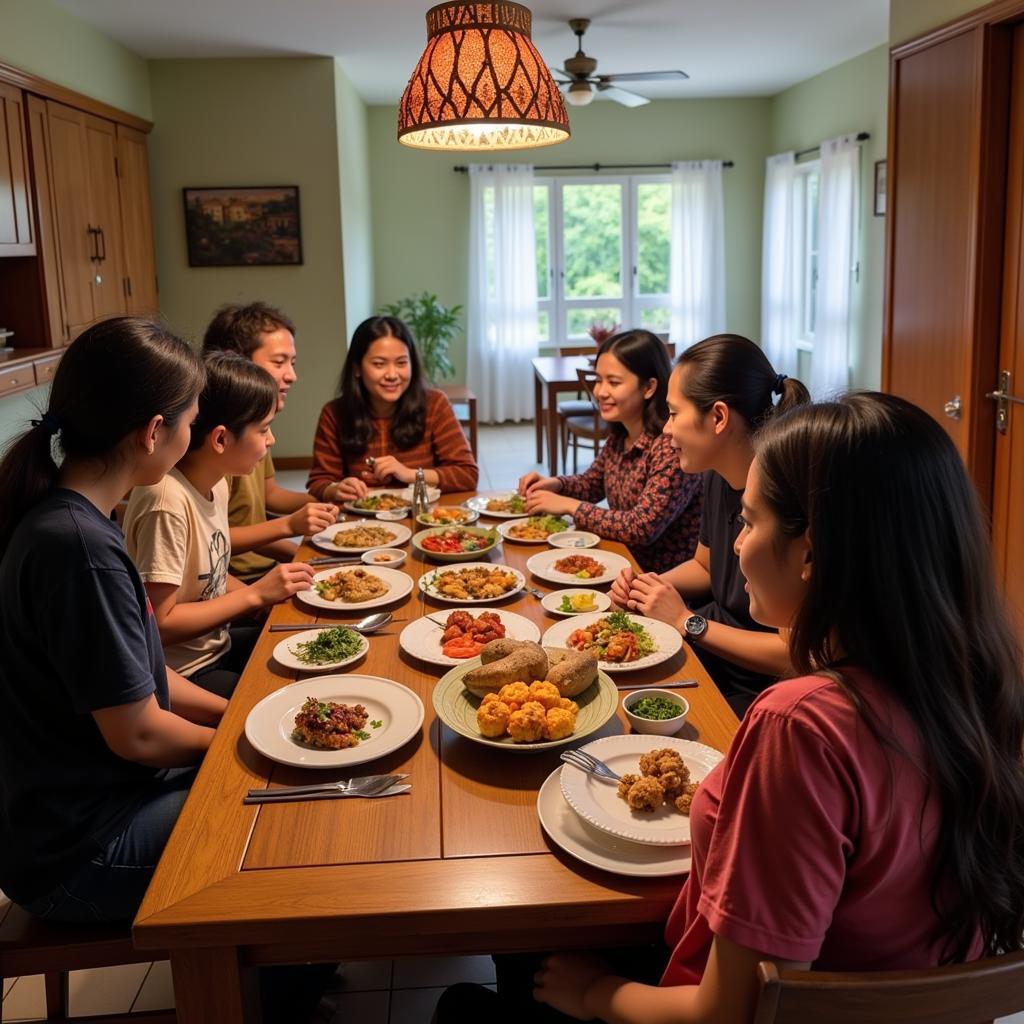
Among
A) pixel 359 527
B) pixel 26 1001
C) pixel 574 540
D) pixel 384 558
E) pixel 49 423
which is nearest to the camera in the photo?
pixel 49 423

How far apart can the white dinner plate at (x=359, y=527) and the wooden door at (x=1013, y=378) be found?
1.99 m

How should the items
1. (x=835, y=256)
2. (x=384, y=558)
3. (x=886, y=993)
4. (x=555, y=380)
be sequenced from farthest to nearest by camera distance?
(x=835, y=256) → (x=555, y=380) → (x=384, y=558) → (x=886, y=993)

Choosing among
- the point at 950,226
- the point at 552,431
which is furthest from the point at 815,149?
the point at 950,226

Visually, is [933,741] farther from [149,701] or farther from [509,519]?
[509,519]

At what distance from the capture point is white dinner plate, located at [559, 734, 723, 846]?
46.3 inches

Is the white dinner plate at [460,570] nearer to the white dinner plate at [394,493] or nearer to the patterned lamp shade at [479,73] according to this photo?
the white dinner plate at [394,493]

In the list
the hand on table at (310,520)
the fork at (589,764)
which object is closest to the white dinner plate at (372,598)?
the hand on table at (310,520)

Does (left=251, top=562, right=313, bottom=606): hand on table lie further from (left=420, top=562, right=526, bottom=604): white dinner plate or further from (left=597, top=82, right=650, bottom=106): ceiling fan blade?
(left=597, top=82, right=650, bottom=106): ceiling fan blade

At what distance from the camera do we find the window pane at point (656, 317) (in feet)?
30.8

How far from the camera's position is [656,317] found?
941 cm

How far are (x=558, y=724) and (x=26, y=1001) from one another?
1.39 meters

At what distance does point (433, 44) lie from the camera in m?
2.12

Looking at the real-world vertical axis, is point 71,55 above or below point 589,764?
above

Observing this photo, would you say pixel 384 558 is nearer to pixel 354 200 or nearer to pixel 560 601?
pixel 560 601
